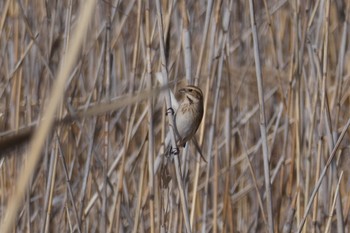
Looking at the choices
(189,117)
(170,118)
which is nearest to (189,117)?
(189,117)

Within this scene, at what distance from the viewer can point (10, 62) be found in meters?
2.46

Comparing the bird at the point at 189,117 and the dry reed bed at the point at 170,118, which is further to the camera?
the bird at the point at 189,117

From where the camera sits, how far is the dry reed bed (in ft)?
5.95

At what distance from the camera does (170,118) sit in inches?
62.9

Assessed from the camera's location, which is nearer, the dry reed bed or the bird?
the dry reed bed

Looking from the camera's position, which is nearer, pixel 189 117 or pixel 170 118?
pixel 170 118

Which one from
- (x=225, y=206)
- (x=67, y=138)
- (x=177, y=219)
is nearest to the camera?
(x=177, y=219)

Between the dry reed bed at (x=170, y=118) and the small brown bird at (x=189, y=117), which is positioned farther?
the small brown bird at (x=189, y=117)

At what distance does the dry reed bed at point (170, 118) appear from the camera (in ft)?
5.95

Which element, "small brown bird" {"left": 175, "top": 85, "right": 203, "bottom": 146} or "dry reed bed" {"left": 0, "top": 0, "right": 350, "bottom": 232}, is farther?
"small brown bird" {"left": 175, "top": 85, "right": 203, "bottom": 146}

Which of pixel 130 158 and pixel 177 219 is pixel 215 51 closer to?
pixel 177 219

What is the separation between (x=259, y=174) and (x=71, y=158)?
3.05 feet

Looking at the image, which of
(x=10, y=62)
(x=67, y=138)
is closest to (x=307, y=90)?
(x=67, y=138)

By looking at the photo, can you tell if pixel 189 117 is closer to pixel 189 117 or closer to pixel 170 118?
pixel 189 117
